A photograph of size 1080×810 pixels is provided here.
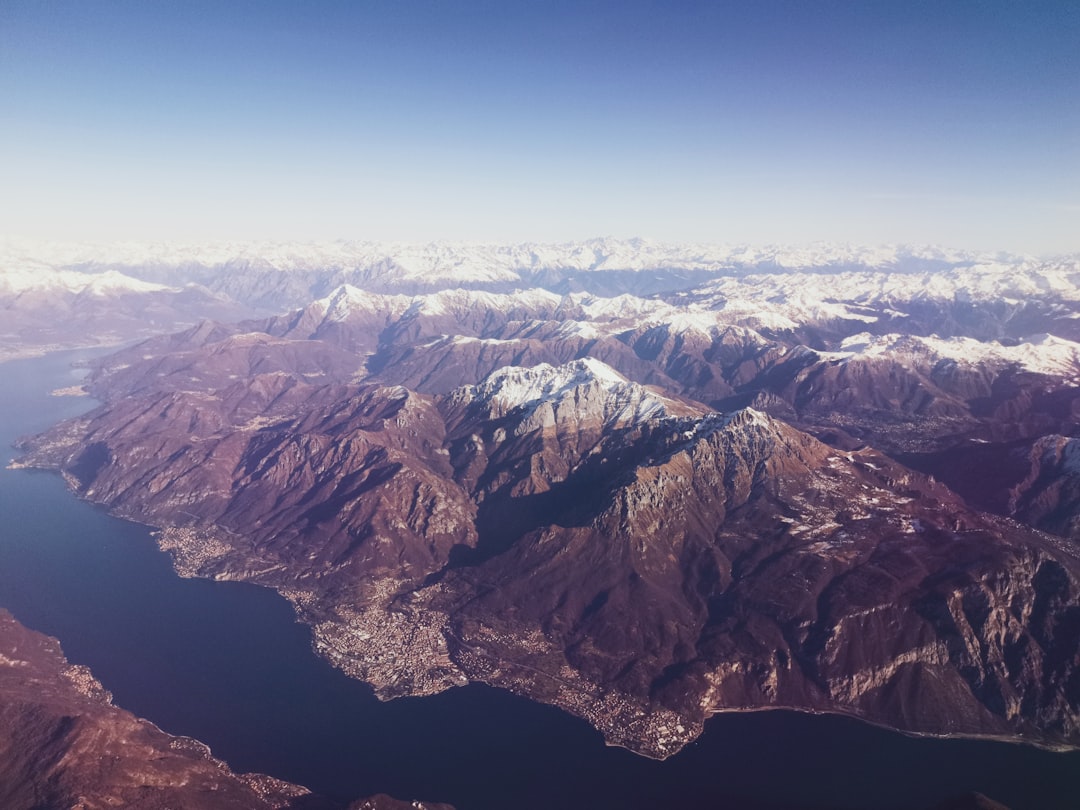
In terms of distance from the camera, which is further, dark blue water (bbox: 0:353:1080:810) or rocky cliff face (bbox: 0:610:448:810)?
dark blue water (bbox: 0:353:1080:810)

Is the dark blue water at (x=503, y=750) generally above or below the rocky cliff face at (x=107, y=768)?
below

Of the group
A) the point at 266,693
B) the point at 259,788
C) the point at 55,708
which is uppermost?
the point at 55,708

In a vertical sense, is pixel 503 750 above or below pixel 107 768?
below

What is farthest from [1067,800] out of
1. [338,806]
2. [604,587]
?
[338,806]

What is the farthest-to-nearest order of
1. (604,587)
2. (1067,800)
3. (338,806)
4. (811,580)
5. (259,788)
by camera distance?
(604,587), (811,580), (1067,800), (259,788), (338,806)

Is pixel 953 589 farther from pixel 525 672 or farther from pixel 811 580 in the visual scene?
pixel 525 672

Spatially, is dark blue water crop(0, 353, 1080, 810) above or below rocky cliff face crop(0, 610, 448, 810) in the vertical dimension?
below

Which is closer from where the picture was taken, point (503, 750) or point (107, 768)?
point (107, 768)

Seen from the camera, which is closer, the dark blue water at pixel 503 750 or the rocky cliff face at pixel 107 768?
the rocky cliff face at pixel 107 768
